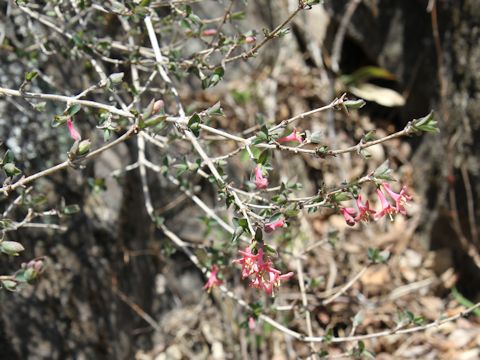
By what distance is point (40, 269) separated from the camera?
172cm

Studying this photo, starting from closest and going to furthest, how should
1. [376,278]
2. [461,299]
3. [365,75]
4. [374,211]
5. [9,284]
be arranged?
[374,211] < [9,284] < [461,299] < [376,278] < [365,75]

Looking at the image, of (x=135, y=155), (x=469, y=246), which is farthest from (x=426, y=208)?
(x=135, y=155)

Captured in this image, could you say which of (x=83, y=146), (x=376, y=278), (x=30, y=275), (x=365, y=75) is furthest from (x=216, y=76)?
(x=365, y=75)

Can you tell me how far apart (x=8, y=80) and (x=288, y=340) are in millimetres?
1517

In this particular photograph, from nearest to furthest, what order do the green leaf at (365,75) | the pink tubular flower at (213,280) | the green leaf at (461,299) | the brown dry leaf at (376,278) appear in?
the pink tubular flower at (213,280), the green leaf at (461,299), the brown dry leaf at (376,278), the green leaf at (365,75)

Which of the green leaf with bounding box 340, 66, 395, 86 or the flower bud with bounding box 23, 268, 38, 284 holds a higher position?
the green leaf with bounding box 340, 66, 395, 86

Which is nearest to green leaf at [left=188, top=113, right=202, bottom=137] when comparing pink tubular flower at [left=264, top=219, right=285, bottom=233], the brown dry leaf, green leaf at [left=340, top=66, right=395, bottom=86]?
pink tubular flower at [left=264, top=219, right=285, bottom=233]

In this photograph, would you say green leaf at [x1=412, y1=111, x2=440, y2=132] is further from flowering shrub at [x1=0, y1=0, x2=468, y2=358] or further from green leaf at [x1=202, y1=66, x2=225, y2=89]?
green leaf at [x1=202, y1=66, x2=225, y2=89]

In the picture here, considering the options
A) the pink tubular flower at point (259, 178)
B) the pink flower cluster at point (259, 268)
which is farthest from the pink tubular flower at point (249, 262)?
the pink tubular flower at point (259, 178)

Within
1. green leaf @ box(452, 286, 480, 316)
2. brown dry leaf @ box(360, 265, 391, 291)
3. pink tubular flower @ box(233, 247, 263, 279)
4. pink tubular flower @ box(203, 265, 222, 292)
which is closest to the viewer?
pink tubular flower @ box(233, 247, 263, 279)

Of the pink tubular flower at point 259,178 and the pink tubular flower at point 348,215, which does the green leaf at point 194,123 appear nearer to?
the pink tubular flower at point 259,178

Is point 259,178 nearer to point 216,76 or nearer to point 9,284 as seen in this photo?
point 216,76

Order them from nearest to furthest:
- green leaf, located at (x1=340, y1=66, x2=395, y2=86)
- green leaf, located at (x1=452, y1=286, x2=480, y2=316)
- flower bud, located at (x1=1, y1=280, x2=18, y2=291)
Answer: flower bud, located at (x1=1, y1=280, x2=18, y2=291) → green leaf, located at (x1=452, y1=286, x2=480, y2=316) → green leaf, located at (x1=340, y1=66, x2=395, y2=86)

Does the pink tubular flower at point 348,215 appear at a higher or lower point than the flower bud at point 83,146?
lower
